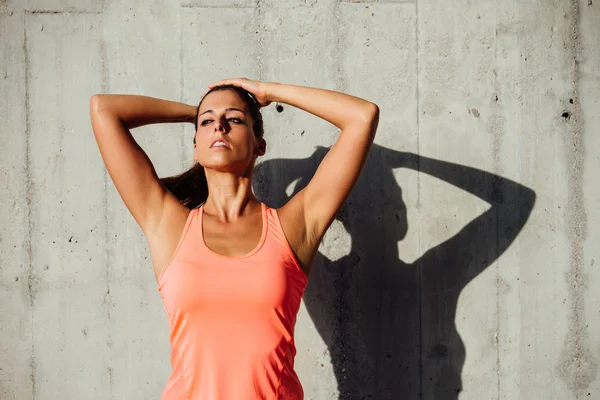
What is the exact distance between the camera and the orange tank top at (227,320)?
171 centimetres

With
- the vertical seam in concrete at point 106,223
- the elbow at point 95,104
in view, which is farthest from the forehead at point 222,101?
the vertical seam in concrete at point 106,223

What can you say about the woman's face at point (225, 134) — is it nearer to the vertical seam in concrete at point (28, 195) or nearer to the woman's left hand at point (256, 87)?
the woman's left hand at point (256, 87)

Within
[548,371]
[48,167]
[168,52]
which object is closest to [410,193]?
[548,371]

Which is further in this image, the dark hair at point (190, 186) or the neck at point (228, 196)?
the dark hair at point (190, 186)

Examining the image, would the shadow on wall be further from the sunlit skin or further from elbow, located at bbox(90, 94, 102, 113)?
elbow, located at bbox(90, 94, 102, 113)

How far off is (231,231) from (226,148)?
327mm

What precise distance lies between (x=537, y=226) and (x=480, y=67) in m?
0.86

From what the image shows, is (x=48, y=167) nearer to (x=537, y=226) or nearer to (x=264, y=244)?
(x=264, y=244)

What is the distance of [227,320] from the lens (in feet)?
5.65

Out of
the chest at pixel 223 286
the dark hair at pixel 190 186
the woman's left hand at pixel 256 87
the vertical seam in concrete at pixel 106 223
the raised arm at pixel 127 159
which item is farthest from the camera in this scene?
the vertical seam in concrete at pixel 106 223

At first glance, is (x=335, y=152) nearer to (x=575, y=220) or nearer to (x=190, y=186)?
(x=190, y=186)

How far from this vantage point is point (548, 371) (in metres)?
2.46

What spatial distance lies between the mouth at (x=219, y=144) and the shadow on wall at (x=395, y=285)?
554 millimetres

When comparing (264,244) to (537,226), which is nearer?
(264,244)
